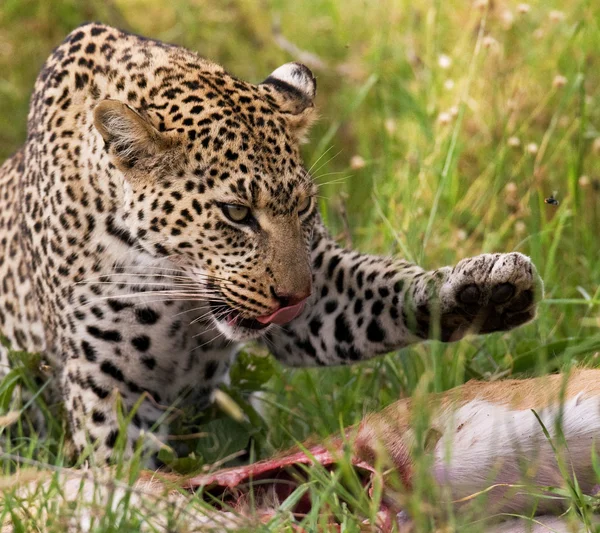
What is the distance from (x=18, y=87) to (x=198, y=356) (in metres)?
4.34

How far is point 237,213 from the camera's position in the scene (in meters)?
4.05

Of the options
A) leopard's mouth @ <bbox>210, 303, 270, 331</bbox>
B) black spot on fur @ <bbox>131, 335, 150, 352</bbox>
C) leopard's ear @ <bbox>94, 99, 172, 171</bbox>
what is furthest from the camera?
black spot on fur @ <bbox>131, 335, 150, 352</bbox>

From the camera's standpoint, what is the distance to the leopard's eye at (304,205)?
13.7 feet

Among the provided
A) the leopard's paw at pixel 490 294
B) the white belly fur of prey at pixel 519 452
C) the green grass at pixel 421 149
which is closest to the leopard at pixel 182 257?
the leopard's paw at pixel 490 294

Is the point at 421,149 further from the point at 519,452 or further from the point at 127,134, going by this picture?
the point at 519,452

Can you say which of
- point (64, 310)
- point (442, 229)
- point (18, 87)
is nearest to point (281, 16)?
point (18, 87)

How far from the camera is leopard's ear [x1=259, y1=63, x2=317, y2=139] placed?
4.43 meters

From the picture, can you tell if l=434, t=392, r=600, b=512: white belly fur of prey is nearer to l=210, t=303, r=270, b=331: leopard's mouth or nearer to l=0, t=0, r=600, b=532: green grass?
l=0, t=0, r=600, b=532: green grass

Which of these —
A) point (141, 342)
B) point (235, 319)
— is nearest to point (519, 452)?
point (235, 319)

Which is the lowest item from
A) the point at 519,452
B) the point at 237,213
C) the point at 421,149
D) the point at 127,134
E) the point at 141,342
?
the point at 519,452

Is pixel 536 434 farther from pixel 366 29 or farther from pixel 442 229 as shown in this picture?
pixel 366 29

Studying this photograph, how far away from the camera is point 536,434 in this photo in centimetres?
330

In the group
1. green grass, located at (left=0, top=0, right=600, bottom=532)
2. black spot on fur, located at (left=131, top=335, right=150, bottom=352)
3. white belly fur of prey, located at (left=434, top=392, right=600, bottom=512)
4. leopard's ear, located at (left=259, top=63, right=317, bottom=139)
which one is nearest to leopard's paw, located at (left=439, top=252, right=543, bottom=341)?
green grass, located at (left=0, top=0, right=600, bottom=532)

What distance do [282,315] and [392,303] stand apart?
0.49 metres
